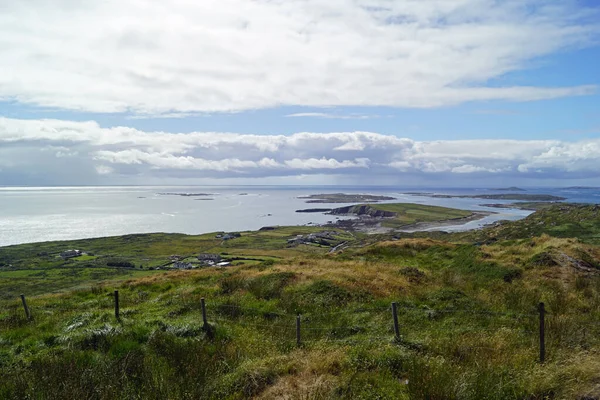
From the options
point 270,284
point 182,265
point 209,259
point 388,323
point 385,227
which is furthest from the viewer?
point 385,227

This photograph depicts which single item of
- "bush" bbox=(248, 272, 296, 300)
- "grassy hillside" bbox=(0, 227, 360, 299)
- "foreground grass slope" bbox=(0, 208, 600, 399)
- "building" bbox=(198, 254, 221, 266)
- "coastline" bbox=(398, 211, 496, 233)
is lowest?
"grassy hillside" bbox=(0, 227, 360, 299)

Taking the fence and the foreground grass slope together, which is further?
the fence

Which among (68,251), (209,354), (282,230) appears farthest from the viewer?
(282,230)

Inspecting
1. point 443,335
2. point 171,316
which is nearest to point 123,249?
point 171,316

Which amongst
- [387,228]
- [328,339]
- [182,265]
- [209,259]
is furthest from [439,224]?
[328,339]

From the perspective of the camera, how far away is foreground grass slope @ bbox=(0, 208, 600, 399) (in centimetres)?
840

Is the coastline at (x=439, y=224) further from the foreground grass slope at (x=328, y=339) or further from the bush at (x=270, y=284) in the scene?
the bush at (x=270, y=284)

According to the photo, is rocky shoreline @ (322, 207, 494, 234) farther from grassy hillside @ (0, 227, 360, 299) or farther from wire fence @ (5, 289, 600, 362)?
wire fence @ (5, 289, 600, 362)

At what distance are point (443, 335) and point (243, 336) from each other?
23.3 feet

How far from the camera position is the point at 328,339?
13.1 meters

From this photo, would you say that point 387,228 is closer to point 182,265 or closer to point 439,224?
point 439,224

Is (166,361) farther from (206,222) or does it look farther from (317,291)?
(206,222)

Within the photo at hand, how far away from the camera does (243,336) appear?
13.3 meters

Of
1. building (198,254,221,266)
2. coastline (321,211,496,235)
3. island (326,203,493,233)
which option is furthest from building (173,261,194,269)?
island (326,203,493,233)
